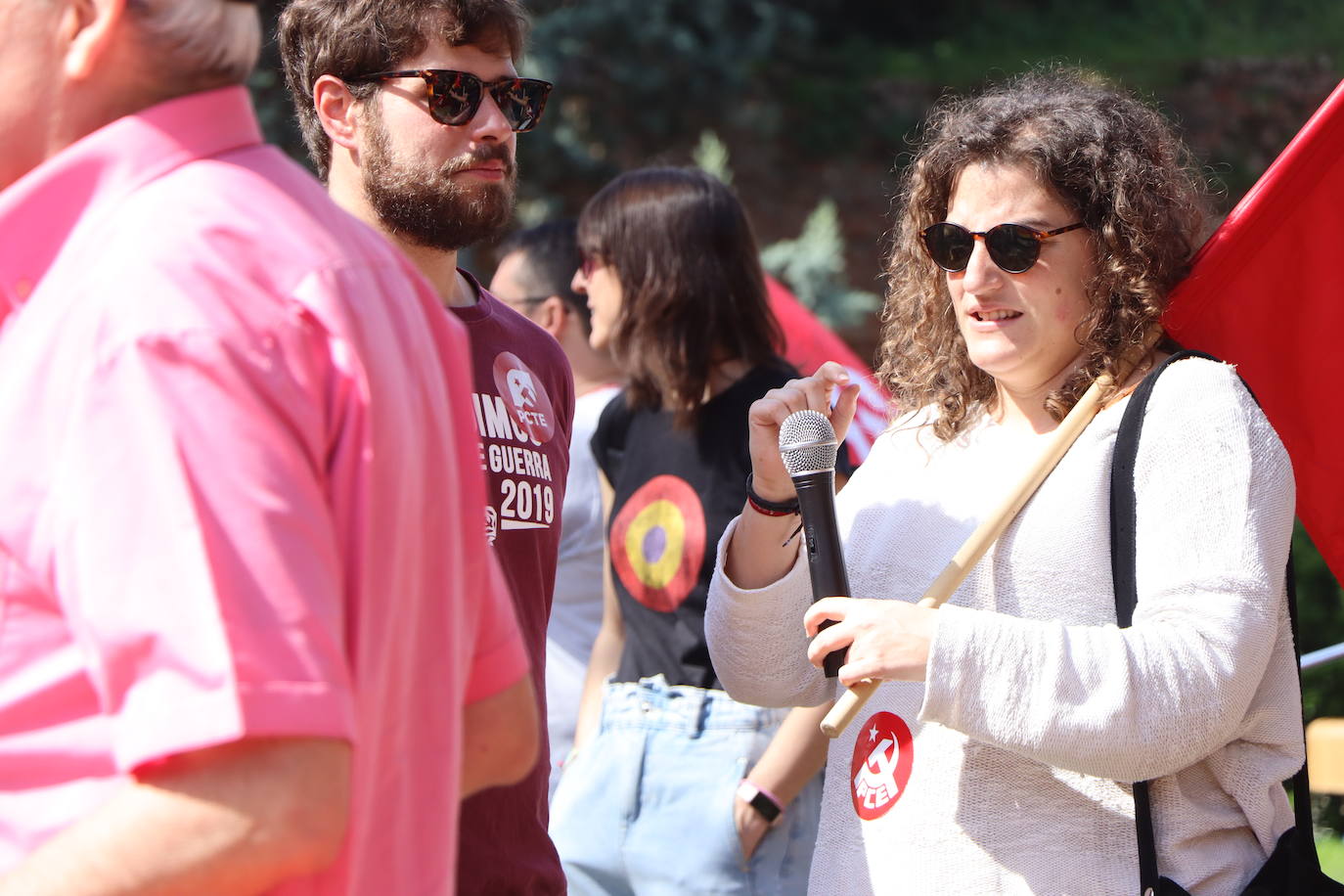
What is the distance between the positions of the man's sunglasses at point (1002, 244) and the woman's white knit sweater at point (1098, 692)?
29cm

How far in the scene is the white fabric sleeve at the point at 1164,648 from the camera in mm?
2037

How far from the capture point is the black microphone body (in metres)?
A: 2.30

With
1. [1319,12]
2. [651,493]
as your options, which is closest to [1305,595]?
[651,493]

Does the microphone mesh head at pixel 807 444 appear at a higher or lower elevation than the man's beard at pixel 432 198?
lower

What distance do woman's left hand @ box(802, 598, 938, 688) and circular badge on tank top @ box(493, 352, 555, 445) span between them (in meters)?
0.65

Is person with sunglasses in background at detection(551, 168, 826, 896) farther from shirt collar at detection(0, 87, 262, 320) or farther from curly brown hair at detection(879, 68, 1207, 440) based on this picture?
shirt collar at detection(0, 87, 262, 320)

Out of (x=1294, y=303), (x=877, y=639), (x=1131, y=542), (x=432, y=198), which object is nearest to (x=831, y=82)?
(x=1294, y=303)

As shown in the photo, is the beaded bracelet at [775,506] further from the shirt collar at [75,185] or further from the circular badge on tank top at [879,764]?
the shirt collar at [75,185]

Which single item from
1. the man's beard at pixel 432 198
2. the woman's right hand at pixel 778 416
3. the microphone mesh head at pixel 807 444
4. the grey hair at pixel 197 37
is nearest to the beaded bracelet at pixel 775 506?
the woman's right hand at pixel 778 416

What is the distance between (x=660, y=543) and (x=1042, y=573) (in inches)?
53.2

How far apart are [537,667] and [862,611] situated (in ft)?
1.95

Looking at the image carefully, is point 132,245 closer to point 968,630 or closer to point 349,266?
point 349,266

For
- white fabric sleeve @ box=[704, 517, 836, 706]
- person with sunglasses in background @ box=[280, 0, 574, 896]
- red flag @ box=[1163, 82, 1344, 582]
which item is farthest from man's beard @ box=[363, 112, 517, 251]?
red flag @ box=[1163, 82, 1344, 582]

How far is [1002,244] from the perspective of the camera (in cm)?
244
